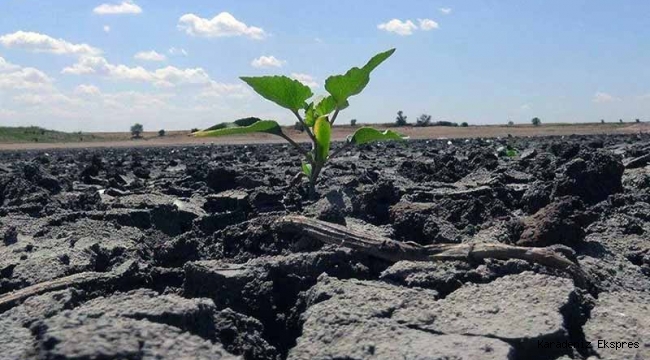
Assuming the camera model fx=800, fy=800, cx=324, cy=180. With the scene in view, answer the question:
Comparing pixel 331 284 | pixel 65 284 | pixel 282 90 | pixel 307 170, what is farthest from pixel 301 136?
pixel 331 284

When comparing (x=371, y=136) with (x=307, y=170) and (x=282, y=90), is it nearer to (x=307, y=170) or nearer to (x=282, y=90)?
(x=307, y=170)

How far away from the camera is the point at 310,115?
4719 mm

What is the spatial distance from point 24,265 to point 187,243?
2.07ft

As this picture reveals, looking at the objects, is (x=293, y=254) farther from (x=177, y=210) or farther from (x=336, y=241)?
(x=177, y=210)

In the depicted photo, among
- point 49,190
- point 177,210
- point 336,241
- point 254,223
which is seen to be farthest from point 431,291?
point 49,190

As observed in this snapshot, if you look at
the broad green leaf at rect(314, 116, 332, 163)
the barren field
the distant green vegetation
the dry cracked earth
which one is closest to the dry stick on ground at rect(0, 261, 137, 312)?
the dry cracked earth

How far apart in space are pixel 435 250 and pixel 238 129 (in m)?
1.98

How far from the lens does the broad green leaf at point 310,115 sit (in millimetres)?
4699

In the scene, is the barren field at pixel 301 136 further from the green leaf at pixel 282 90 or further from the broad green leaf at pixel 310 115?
the green leaf at pixel 282 90

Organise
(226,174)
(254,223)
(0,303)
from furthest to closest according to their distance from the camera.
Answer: (226,174) < (254,223) < (0,303)

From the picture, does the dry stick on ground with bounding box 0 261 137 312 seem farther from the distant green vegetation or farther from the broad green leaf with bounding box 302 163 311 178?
the distant green vegetation

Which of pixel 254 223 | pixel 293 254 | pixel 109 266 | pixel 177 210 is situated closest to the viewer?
pixel 293 254

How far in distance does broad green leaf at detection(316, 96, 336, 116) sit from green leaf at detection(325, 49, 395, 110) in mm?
77

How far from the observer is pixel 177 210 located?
4.61 metres
